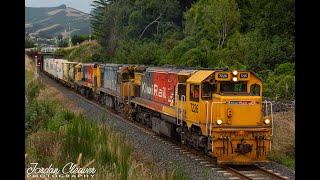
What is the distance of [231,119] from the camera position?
14.2 metres

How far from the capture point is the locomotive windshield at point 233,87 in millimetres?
14773

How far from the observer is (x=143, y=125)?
2369 centimetres

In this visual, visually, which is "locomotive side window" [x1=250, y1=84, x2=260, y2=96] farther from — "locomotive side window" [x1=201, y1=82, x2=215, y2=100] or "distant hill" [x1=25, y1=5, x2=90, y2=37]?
"distant hill" [x1=25, y1=5, x2=90, y2=37]

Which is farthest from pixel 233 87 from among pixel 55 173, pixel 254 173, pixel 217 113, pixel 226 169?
pixel 55 173

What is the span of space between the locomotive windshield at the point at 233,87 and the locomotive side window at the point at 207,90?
0.99 feet

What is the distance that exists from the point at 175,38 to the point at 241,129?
42.8 meters

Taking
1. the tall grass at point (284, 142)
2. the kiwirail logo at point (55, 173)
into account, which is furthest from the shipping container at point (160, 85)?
the kiwirail logo at point (55, 173)

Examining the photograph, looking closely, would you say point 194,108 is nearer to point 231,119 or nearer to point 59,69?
point 231,119

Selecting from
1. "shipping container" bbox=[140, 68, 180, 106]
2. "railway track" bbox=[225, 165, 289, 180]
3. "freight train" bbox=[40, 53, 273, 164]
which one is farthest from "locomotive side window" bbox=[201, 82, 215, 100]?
"shipping container" bbox=[140, 68, 180, 106]
